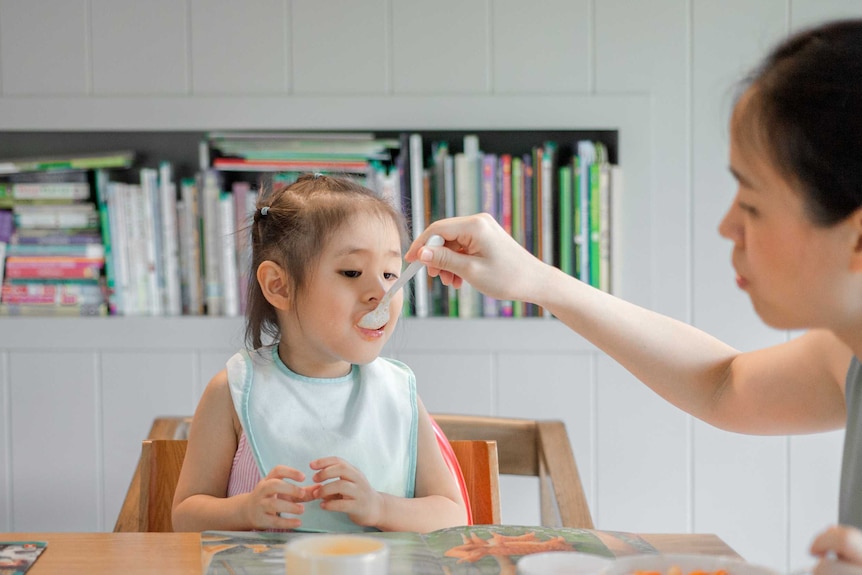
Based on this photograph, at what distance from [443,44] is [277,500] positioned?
1442mm

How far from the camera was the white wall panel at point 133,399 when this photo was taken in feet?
7.43

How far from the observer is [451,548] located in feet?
3.09

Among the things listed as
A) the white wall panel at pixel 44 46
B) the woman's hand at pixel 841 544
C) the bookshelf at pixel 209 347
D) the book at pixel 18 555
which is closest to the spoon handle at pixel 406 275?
the book at pixel 18 555

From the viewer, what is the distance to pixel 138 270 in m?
2.26

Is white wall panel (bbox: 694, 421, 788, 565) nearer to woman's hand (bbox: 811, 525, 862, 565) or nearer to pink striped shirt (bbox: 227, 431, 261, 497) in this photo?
pink striped shirt (bbox: 227, 431, 261, 497)

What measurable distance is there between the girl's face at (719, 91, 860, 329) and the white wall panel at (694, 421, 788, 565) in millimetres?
1386

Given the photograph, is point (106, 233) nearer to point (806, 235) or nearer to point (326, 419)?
point (326, 419)

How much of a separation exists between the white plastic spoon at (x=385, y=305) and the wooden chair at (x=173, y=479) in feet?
0.72

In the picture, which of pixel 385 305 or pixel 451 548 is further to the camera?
pixel 385 305

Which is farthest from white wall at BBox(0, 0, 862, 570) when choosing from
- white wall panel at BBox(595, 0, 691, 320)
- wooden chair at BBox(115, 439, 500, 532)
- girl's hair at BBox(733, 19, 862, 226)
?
girl's hair at BBox(733, 19, 862, 226)

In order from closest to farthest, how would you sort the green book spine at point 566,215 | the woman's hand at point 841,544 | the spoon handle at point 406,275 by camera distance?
the woman's hand at point 841,544, the spoon handle at point 406,275, the green book spine at point 566,215

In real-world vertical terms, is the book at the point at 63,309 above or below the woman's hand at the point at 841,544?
above

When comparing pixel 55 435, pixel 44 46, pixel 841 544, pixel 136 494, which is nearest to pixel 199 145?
pixel 44 46

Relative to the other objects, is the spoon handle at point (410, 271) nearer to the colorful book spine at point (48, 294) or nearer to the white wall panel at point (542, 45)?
the white wall panel at point (542, 45)
